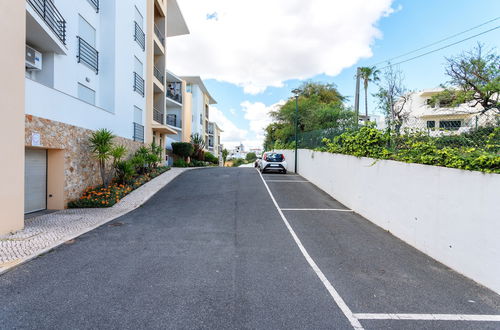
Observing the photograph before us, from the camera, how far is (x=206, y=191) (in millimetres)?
11734

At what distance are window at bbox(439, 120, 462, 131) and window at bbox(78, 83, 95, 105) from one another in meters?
12.9

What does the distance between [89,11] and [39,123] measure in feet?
25.5

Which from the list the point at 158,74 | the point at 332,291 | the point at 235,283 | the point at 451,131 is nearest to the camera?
the point at 332,291

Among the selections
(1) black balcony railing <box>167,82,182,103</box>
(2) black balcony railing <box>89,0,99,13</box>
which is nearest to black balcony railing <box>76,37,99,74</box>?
(2) black balcony railing <box>89,0,99,13</box>

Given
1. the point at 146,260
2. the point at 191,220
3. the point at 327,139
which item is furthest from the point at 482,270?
the point at 327,139

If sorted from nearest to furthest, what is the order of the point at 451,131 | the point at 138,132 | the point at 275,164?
the point at 451,131 → the point at 138,132 → the point at 275,164

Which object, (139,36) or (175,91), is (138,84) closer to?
(139,36)

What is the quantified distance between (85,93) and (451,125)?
1360 cm

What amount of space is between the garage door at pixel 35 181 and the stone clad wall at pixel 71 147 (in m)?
0.55

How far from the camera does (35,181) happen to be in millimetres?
7715

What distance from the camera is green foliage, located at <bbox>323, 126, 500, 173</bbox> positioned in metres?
4.10

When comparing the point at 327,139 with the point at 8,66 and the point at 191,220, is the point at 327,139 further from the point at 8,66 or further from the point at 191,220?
the point at 8,66

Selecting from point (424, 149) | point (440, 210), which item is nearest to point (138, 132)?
point (424, 149)

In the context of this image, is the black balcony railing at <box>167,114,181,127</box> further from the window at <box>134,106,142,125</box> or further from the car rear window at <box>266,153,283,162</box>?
the car rear window at <box>266,153,283,162</box>
